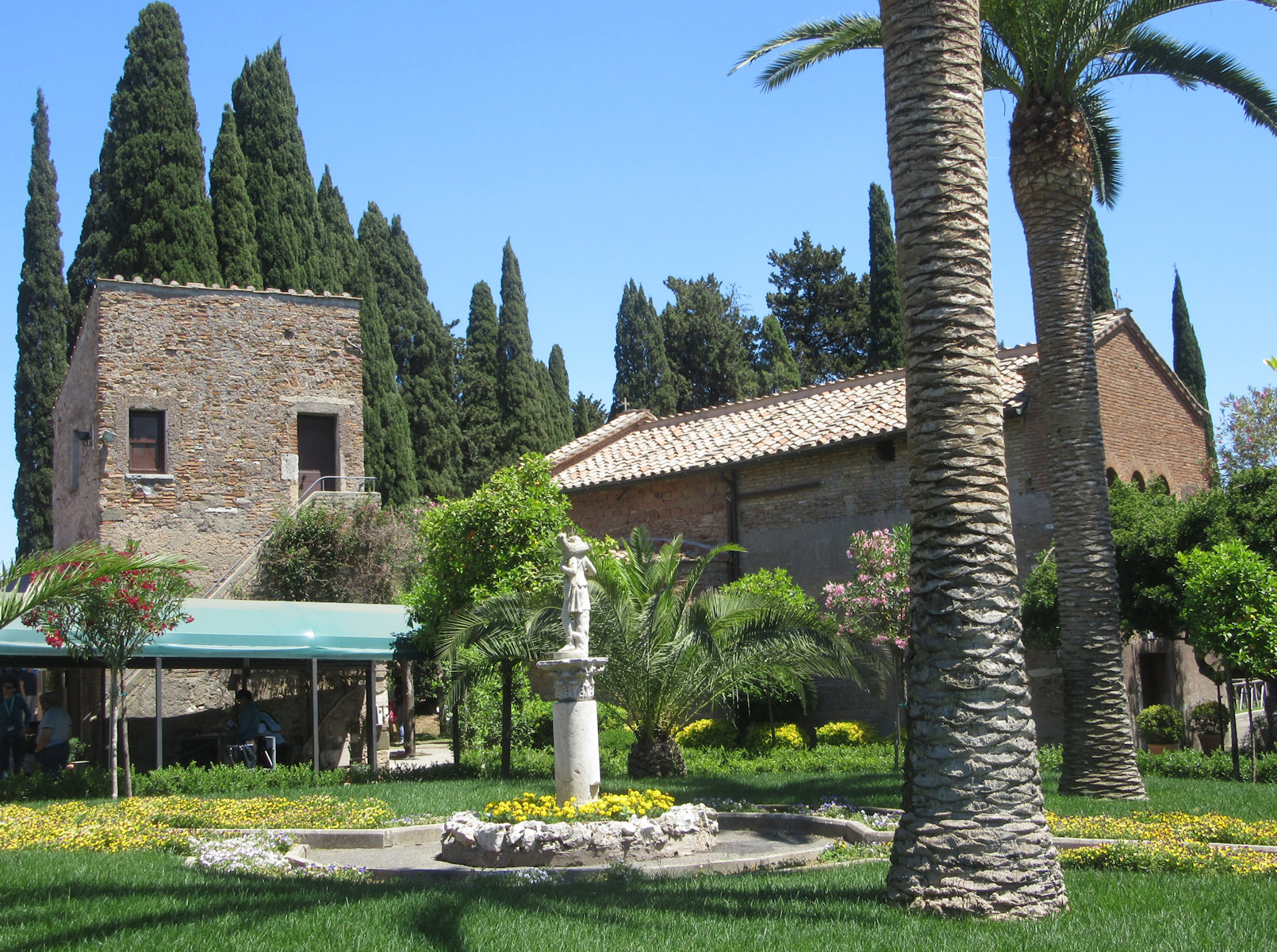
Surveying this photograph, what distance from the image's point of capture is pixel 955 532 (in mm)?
5930

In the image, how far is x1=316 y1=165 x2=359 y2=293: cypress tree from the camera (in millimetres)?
33000

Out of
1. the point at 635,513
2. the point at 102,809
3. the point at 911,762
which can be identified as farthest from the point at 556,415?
the point at 911,762

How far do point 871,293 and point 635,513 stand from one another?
51.0 feet

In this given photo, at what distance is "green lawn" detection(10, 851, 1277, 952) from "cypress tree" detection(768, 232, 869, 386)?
116 feet

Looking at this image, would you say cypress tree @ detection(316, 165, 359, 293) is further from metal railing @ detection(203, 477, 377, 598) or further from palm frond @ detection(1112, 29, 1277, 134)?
palm frond @ detection(1112, 29, 1277, 134)

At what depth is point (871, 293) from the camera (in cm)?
3550

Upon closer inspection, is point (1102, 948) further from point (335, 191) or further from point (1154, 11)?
point (335, 191)

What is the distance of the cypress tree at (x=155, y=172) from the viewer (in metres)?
27.0

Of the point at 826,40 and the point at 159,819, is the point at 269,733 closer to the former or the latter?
the point at 159,819

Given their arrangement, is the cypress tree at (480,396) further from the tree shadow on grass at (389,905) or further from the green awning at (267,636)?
the tree shadow on grass at (389,905)

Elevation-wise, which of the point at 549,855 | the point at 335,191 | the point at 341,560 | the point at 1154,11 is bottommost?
the point at 549,855

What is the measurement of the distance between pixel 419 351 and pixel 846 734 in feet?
78.9

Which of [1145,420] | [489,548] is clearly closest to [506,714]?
[489,548]

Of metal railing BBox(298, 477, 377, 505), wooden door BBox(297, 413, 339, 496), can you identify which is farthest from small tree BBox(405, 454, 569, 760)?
wooden door BBox(297, 413, 339, 496)
